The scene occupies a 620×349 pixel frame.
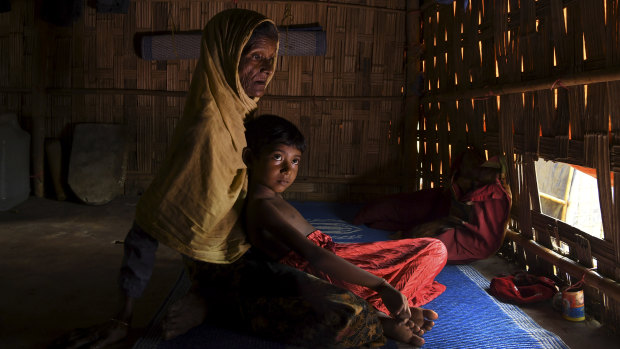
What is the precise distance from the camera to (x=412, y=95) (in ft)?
16.6

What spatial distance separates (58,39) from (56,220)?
194 cm

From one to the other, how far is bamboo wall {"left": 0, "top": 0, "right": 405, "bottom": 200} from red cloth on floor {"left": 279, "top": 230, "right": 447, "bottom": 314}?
2801mm

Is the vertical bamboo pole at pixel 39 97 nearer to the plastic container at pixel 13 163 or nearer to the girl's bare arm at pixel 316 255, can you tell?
the plastic container at pixel 13 163

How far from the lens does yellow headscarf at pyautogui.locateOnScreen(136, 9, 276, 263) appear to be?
74.2 inches

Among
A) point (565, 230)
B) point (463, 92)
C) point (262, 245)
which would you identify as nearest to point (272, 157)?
point (262, 245)

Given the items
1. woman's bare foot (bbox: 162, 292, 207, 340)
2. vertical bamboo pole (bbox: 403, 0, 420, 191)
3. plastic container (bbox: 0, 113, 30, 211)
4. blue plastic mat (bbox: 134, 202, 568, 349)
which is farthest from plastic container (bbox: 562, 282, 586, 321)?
plastic container (bbox: 0, 113, 30, 211)

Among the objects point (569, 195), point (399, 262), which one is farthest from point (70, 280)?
point (569, 195)

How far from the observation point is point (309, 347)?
1.90 meters

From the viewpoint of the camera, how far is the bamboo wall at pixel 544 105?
2275 millimetres

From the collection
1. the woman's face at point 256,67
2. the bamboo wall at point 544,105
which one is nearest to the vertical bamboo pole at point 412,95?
the bamboo wall at point 544,105

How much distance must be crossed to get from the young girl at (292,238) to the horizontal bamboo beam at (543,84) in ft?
4.00

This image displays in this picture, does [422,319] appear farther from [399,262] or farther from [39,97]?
[39,97]

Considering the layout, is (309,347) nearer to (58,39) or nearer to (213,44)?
(213,44)

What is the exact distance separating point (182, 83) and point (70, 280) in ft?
9.16
